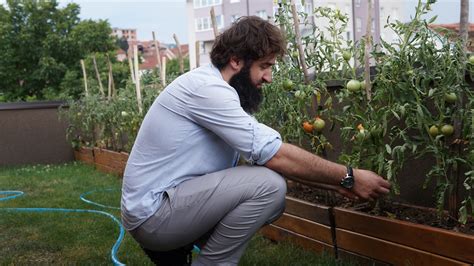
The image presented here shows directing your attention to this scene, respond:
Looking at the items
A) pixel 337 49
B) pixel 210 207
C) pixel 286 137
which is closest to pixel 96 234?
pixel 286 137

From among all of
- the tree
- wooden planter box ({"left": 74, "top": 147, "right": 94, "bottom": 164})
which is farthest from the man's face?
the tree

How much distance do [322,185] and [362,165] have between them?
46cm

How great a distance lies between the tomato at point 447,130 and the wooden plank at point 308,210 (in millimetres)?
798

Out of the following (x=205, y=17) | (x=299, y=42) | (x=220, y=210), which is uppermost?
(x=205, y=17)

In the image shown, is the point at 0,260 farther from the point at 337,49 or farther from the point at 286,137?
the point at 337,49

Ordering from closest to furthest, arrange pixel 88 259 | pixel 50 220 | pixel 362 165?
pixel 362 165 → pixel 88 259 → pixel 50 220

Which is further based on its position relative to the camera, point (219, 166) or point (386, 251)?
point (386, 251)

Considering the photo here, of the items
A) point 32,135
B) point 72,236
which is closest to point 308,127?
point 72,236

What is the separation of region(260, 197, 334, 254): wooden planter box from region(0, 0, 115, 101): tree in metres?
18.5

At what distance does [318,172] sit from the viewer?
2.20m

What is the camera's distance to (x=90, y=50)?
69.9 ft

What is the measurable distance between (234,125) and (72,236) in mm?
2014

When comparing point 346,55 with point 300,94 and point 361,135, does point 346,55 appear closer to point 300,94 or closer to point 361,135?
point 300,94

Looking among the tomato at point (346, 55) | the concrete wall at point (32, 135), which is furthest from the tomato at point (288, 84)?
the concrete wall at point (32, 135)
